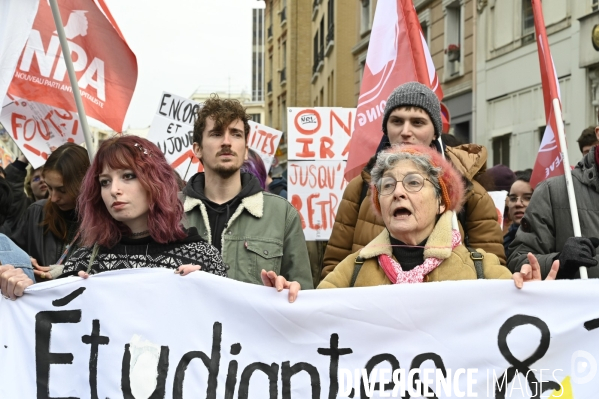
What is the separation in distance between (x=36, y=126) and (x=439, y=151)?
333cm

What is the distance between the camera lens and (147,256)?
3.57 m

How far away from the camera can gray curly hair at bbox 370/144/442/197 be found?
11.0 ft

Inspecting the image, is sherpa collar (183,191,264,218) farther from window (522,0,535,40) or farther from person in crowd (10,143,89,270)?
window (522,0,535,40)

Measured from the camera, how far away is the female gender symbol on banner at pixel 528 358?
3.18 m

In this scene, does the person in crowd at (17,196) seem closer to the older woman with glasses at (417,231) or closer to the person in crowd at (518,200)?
the older woman with glasses at (417,231)

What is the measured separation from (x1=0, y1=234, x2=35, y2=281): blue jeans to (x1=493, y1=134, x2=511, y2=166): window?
14.5 metres

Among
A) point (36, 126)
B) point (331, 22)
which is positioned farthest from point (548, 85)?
point (331, 22)

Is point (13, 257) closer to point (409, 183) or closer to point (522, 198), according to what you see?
point (409, 183)

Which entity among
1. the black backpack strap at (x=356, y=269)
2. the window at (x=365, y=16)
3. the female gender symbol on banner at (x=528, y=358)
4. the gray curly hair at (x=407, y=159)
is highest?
the window at (x=365, y=16)

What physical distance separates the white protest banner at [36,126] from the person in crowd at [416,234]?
3461 mm

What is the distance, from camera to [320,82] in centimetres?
3566

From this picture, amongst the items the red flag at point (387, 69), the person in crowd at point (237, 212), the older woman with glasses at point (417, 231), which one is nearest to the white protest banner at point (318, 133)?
the red flag at point (387, 69)

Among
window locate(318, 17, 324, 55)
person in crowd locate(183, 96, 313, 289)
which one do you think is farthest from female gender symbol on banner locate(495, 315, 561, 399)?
window locate(318, 17, 324, 55)

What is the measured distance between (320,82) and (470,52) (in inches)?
675
